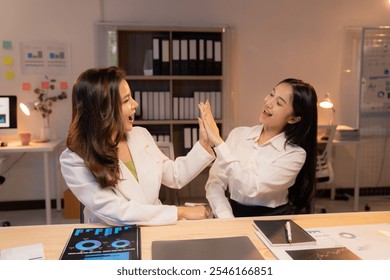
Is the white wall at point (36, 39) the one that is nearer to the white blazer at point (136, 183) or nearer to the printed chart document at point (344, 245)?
the white blazer at point (136, 183)

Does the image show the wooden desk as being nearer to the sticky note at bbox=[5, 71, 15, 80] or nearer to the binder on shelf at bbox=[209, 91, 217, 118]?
the binder on shelf at bbox=[209, 91, 217, 118]

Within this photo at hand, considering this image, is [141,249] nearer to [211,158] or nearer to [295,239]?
[295,239]

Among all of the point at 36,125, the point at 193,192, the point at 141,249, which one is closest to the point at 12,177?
the point at 36,125

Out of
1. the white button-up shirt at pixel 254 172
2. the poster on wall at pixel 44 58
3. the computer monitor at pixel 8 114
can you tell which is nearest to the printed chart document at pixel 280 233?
the white button-up shirt at pixel 254 172

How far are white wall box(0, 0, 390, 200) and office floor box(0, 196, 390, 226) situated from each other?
24 cm

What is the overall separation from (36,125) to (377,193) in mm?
2986

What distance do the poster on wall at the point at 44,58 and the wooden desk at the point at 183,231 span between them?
2363 millimetres

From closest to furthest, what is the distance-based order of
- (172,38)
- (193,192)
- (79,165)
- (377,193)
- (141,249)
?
(141,249), (79,165), (193,192), (172,38), (377,193)

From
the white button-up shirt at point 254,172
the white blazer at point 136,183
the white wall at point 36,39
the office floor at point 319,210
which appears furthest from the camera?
the white wall at point 36,39

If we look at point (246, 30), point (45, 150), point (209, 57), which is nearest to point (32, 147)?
point (45, 150)

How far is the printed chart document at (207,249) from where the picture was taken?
769mm

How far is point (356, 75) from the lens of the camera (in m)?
3.16

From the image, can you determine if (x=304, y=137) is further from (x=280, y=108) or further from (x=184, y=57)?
(x=184, y=57)

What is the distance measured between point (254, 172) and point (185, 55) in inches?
74.3
